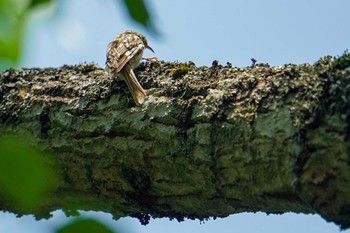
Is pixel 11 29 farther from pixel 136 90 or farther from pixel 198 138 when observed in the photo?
pixel 136 90

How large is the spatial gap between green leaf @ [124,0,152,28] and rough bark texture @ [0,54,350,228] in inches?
53.6

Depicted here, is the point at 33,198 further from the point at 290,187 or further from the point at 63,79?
the point at 63,79

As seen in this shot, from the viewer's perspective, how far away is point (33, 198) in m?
1.08

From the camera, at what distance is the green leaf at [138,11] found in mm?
1225

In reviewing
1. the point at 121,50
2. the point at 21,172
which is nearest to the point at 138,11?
the point at 21,172

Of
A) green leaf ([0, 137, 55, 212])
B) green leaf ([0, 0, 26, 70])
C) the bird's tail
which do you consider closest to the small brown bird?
the bird's tail

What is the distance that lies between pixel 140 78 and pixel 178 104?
0.59 m

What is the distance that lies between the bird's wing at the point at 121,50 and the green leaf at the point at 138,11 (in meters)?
3.56

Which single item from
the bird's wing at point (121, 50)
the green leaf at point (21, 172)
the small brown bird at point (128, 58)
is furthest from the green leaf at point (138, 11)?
the bird's wing at point (121, 50)

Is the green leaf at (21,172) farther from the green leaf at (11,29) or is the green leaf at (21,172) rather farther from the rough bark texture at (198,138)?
the rough bark texture at (198,138)

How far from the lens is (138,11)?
1.23 m

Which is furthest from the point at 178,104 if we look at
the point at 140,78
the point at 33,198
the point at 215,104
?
the point at 33,198

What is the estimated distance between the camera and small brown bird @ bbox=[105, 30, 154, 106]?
146 inches

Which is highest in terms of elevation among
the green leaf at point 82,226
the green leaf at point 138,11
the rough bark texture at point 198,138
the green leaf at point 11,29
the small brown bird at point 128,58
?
the small brown bird at point 128,58
